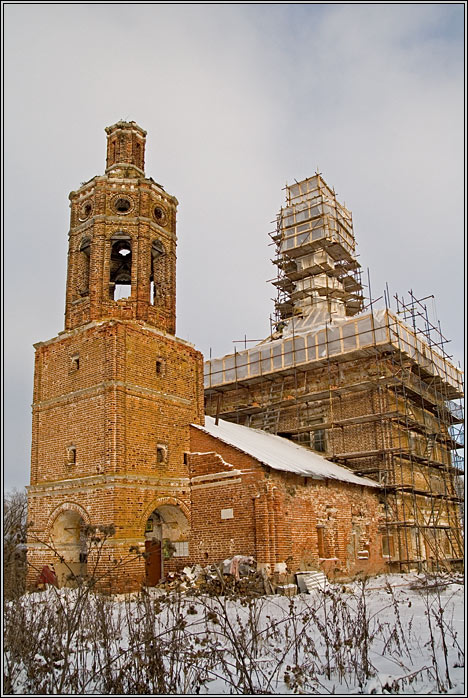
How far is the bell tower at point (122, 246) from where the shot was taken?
17031 mm

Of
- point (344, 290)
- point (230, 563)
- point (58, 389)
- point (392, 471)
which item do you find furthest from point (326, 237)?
point (230, 563)

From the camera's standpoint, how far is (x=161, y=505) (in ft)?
51.1

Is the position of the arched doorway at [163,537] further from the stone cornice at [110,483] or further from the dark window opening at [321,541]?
the dark window opening at [321,541]

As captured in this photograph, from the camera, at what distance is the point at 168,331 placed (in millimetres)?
17609

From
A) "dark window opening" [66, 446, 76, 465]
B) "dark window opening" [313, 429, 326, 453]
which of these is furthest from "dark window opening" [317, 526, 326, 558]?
"dark window opening" [66, 446, 76, 465]

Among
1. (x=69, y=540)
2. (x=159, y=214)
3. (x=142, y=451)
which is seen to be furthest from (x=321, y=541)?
(x=159, y=214)

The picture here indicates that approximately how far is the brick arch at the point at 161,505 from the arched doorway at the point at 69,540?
1925 mm

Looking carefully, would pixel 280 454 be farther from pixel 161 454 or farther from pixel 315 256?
pixel 315 256

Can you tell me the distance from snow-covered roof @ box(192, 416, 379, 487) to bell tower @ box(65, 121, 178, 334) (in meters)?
3.76

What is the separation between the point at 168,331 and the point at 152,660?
12.5 m

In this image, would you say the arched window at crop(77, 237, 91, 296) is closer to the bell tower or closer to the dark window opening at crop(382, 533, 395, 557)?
the bell tower

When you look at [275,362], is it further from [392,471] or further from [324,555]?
[324,555]

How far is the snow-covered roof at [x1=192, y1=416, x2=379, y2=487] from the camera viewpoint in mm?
16111

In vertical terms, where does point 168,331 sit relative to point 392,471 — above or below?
above
